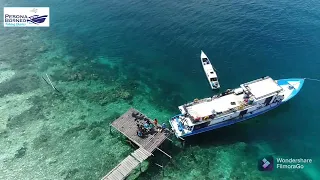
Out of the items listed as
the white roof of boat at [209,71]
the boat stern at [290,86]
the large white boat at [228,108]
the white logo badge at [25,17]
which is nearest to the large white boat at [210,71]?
the white roof of boat at [209,71]

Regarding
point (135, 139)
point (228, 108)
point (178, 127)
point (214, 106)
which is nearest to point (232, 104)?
point (228, 108)

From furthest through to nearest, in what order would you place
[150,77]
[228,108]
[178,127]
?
[150,77]
[228,108]
[178,127]

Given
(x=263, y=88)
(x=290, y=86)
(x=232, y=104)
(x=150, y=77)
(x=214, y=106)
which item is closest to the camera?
(x=214, y=106)

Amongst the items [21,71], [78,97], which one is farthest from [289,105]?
[21,71]

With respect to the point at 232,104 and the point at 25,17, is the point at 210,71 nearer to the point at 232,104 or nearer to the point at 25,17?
the point at 232,104

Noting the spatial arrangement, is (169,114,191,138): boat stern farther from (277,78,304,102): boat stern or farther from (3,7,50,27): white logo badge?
(3,7,50,27): white logo badge

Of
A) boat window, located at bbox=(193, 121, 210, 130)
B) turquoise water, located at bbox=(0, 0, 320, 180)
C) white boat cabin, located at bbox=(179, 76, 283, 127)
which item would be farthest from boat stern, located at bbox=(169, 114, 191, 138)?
turquoise water, located at bbox=(0, 0, 320, 180)

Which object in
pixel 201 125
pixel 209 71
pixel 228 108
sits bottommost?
pixel 201 125
